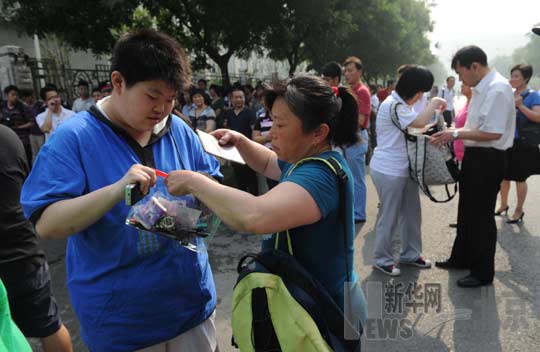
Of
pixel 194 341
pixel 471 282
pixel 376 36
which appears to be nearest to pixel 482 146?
pixel 471 282

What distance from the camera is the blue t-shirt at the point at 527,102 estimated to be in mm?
4602

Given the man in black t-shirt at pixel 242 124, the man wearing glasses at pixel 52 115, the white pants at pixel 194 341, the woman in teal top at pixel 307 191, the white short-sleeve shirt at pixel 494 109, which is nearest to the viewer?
the woman in teal top at pixel 307 191

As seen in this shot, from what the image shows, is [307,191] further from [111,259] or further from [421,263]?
[421,263]

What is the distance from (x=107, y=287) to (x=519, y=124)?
15.8 ft

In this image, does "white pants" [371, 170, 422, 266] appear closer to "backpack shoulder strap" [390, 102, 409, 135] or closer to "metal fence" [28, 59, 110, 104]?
"backpack shoulder strap" [390, 102, 409, 135]

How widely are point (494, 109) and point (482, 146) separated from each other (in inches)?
12.0

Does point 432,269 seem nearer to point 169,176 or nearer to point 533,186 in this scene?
point 169,176

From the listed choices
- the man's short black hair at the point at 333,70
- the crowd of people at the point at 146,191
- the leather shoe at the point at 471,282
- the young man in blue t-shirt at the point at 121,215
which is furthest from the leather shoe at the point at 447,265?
the young man in blue t-shirt at the point at 121,215

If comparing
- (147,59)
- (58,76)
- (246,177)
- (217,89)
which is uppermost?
(58,76)

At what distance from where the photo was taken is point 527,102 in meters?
4.71

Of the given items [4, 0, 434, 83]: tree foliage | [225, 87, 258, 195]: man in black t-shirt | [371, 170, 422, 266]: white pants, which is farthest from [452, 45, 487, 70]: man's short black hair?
[4, 0, 434, 83]: tree foliage

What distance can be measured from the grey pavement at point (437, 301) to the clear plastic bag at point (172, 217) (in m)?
1.70

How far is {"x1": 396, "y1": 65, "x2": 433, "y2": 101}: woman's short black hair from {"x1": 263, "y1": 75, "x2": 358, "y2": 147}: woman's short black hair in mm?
2079

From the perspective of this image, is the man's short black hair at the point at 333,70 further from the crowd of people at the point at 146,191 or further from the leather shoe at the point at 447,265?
→ the crowd of people at the point at 146,191
